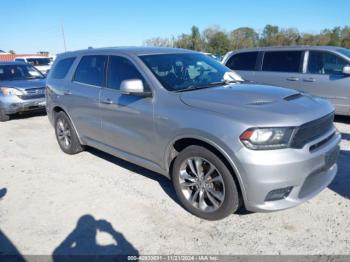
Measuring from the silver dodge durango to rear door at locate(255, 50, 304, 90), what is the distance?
3.52 metres

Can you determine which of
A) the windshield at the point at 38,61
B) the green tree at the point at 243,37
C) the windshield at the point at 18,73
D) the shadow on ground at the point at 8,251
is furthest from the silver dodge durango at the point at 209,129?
the green tree at the point at 243,37

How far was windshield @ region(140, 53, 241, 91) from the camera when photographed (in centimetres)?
389

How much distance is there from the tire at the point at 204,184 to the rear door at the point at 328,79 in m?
5.02

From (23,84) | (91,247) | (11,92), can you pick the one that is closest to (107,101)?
(91,247)

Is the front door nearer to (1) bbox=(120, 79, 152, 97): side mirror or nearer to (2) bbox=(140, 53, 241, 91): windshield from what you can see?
(1) bbox=(120, 79, 152, 97): side mirror

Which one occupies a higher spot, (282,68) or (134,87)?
(134,87)

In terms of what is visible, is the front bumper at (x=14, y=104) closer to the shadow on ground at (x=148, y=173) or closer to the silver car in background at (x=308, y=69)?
the shadow on ground at (x=148, y=173)

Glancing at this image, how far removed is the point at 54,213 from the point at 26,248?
660 millimetres

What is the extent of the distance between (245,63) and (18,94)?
20.5 ft

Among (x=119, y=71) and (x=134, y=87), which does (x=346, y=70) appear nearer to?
(x=119, y=71)

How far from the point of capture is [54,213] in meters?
3.77

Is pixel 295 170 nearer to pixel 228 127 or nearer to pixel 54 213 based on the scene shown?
pixel 228 127

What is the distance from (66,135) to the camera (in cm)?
578

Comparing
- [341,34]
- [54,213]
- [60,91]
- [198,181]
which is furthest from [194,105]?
[341,34]
